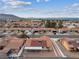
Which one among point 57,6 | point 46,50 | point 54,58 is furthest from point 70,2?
point 54,58

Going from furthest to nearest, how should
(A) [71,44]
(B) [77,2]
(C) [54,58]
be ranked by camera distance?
(B) [77,2], (A) [71,44], (C) [54,58]

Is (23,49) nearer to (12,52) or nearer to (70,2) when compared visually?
(12,52)

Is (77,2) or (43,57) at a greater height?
(77,2)

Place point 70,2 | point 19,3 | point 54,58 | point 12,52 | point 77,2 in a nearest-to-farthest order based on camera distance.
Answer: point 54,58 → point 12,52 → point 19,3 → point 70,2 → point 77,2

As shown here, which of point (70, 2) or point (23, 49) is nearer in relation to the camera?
point (23, 49)

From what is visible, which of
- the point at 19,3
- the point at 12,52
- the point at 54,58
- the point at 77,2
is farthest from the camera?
the point at 77,2

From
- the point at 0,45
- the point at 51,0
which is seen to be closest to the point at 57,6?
the point at 51,0

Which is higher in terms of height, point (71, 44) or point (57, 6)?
point (57, 6)

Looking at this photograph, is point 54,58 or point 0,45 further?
point 0,45

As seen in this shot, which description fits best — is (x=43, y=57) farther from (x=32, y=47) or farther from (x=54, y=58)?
(x=32, y=47)
